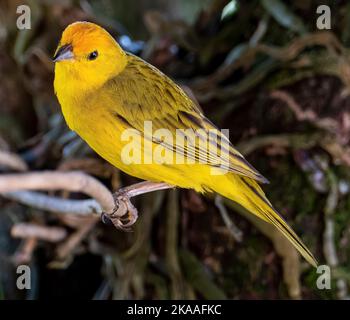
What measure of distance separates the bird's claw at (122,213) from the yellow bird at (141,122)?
3 centimetres

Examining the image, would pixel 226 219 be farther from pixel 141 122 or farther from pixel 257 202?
pixel 141 122

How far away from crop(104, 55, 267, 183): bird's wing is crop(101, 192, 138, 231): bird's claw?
0.06 meters

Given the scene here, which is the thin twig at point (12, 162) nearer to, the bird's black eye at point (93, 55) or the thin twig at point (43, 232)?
the thin twig at point (43, 232)

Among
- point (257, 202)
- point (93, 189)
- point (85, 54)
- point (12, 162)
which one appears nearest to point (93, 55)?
point (85, 54)

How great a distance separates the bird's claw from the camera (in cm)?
51

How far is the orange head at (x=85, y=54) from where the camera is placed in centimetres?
37

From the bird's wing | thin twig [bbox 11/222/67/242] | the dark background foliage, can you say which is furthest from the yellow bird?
thin twig [bbox 11/222/67/242]

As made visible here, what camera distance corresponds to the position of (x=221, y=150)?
50cm

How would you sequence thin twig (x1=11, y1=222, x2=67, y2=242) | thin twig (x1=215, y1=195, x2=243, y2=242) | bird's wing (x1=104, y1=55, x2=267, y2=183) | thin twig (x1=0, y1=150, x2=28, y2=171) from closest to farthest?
bird's wing (x1=104, y1=55, x2=267, y2=183) < thin twig (x1=215, y1=195, x2=243, y2=242) < thin twig (x1=0, y1=150, x2=28, y2=171) < thin twig (x1=11, y1=222, x2=67, y2=242)

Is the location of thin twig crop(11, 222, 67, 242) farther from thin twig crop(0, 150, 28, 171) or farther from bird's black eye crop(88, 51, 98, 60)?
bird's black eye crop(88, 51, 98, 60)

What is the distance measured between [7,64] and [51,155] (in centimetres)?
21

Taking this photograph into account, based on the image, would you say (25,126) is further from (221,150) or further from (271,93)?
(221,150)

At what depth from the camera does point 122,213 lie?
52cm

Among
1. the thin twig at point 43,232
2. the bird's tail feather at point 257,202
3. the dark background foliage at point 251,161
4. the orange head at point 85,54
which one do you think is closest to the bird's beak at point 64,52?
the orange head at point 85,54
